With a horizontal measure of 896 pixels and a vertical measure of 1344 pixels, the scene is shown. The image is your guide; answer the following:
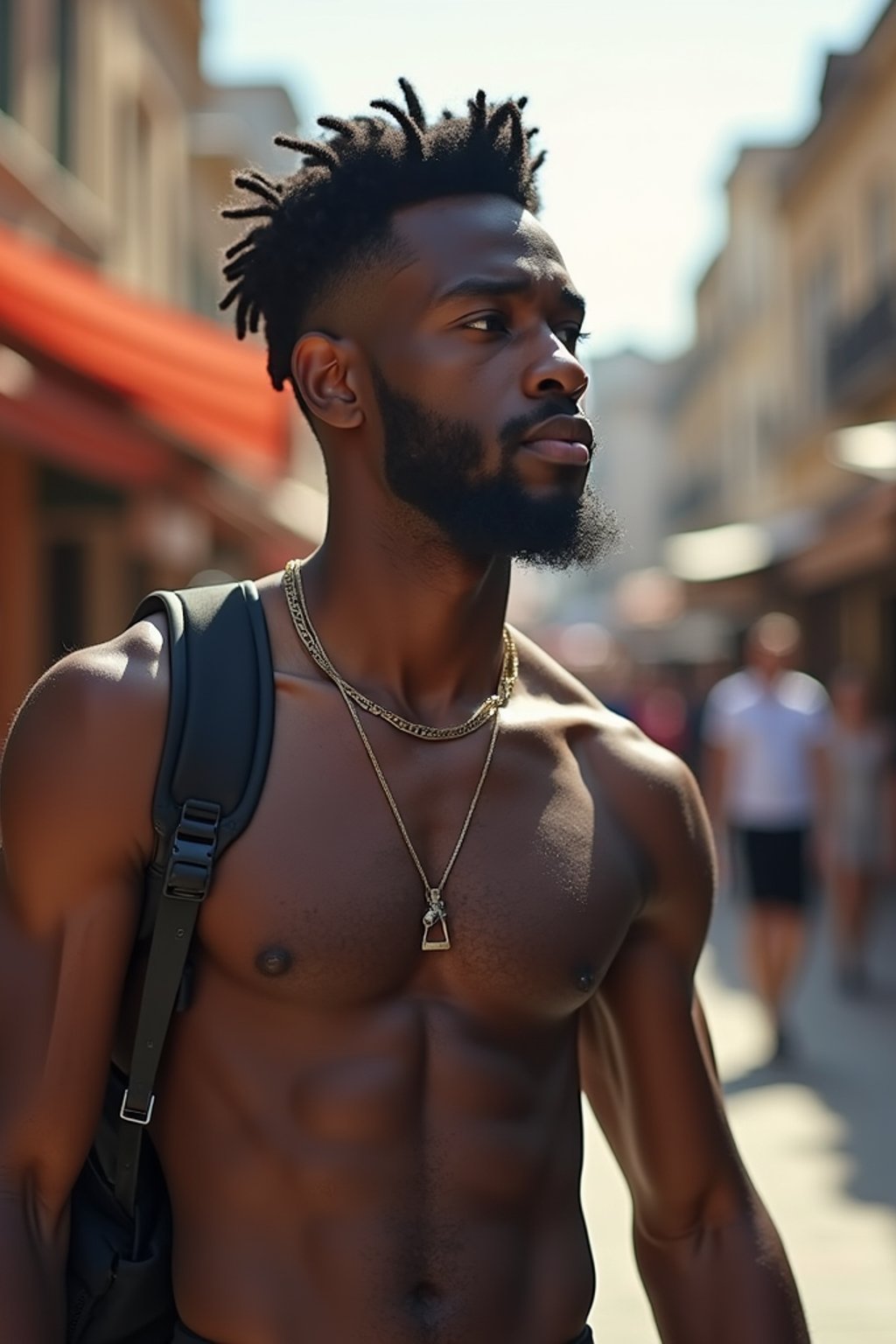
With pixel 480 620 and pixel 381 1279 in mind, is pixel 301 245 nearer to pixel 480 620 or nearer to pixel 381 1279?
pixel 480 620

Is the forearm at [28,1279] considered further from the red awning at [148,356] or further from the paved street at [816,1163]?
the red awning at [148,356]

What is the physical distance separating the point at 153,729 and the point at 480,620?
19.5 inches

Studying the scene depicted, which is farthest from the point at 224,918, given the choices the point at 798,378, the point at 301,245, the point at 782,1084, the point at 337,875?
the point at 798,378

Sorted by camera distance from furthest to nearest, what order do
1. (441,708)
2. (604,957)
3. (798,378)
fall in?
1. (798,378)
2. (441,708)
3. (604,957)

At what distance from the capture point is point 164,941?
194 cm

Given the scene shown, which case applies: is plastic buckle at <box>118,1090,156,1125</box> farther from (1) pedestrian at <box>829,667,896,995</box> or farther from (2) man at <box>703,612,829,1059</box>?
(1) pedestrian at <box>829,667,896,995</box>

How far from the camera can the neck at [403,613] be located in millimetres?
2232

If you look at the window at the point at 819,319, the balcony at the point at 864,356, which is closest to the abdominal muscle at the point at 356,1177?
the balcony at the point at 864,356

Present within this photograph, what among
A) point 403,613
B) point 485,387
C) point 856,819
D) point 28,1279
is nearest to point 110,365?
point 856,819

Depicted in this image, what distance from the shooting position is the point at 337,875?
2043mm

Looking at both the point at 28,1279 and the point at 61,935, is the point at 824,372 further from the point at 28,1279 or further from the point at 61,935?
the point at 28,1279

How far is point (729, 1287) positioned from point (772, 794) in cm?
656

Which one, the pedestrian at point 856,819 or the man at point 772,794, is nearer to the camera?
the man at point 772,794

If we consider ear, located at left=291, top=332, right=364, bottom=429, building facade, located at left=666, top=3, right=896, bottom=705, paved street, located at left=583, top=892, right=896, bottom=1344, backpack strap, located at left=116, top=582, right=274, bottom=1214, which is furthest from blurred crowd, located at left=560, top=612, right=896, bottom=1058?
backpack strap, located at left=116, top=582, right=274, bottom=1214
